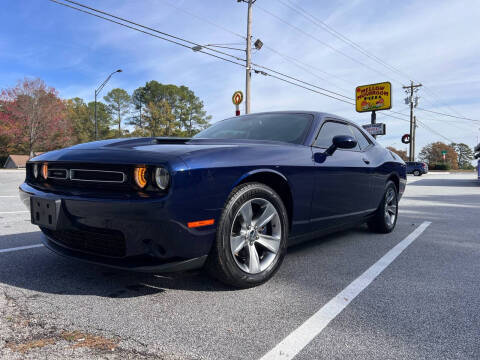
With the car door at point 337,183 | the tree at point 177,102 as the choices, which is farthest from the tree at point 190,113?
the car door at point 337,183

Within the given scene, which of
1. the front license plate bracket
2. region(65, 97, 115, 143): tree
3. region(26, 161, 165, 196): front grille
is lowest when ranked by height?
the front license plate bracket

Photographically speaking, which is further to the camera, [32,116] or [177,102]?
[177,102]

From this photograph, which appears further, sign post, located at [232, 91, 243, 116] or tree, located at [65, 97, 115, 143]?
tree, located at [65, 97, 115, 143]

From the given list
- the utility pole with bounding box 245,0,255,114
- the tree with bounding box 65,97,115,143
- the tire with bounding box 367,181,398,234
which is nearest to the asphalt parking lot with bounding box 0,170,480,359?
the tire with bounding box 367,181,398,234

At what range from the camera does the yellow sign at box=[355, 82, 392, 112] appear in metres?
20.9

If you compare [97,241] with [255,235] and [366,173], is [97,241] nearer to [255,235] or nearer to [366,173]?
Result: [255,235]

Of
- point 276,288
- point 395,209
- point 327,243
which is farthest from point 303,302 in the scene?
point 395,209

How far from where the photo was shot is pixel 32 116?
34281 mm

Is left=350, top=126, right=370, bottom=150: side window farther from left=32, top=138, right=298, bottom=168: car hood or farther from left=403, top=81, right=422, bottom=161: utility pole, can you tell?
left=403, top=81, right=422, bottom=161: utility pole

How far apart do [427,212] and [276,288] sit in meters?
5.06

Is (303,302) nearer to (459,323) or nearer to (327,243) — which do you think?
(459,323)

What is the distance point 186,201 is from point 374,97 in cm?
2191

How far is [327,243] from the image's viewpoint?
146 inches

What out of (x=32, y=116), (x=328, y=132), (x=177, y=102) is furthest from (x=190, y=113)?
(x=328, y=132)
